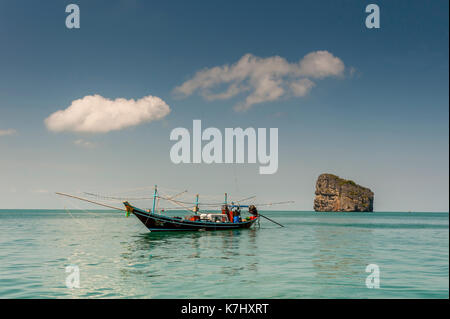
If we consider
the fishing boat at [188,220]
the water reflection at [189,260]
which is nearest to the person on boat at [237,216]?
the fishing boat at [188,220]

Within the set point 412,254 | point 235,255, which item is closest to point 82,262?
point 235,255

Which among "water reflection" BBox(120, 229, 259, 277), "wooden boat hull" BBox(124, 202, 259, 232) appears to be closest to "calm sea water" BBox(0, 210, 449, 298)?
"water reflection" BBox(120, 229, 259, 277)

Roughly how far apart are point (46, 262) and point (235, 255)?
14523mm

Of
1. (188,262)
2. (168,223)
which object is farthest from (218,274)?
(168,223)

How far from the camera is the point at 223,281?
18281mm

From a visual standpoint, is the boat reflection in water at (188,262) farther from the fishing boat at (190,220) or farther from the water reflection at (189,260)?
the fishing boat at (190,220)

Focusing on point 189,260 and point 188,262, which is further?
point 189,260

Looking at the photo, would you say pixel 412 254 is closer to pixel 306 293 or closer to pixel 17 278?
pixel 306 293

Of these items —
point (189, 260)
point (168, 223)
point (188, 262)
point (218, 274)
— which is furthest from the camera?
point (168, 223)

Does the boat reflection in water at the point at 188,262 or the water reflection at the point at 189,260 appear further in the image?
the water reflection at the point at 189,260

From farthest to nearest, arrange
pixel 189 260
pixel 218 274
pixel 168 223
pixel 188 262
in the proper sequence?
pixel 168 223
pixel 189 260
pixel 188 262
pixel 218 274

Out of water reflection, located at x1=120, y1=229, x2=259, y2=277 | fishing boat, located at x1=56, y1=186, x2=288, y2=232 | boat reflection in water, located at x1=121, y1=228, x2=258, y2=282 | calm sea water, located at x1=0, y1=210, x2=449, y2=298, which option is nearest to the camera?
calm sea water, located at x1=0, y1=210, x2=449, y2=298

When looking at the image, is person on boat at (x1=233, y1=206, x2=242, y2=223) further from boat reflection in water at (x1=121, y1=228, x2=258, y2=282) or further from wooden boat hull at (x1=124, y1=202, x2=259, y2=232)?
boat reflection in water at (x1=121, y1=228, x2=258, y2=282)

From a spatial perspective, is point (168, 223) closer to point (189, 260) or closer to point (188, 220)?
point (188, 220)
